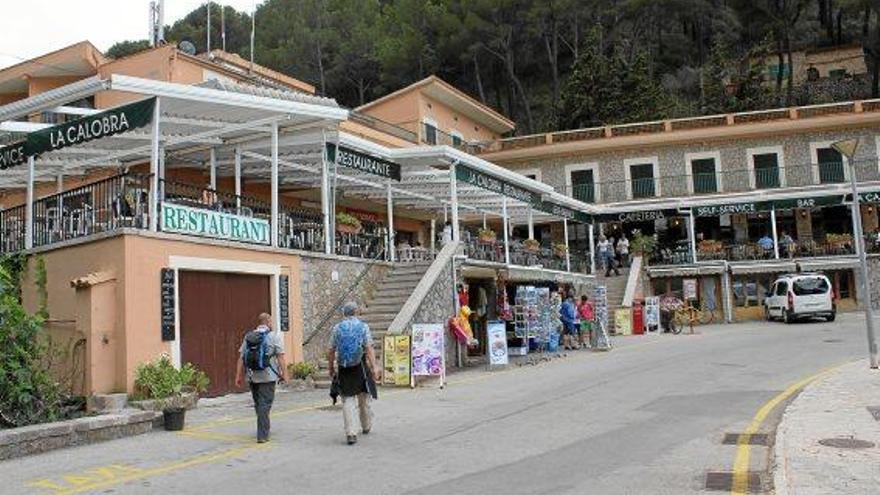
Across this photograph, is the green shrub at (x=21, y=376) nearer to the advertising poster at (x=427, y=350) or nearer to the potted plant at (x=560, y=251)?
the advertising poster at (x=427, y=350)

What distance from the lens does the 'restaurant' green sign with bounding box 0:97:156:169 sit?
45.3ft

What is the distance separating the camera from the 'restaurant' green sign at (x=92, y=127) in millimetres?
13820

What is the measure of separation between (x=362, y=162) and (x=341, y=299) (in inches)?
142

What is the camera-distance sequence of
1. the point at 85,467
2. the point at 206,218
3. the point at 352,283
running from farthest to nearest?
the point at 352,283
the point at 206,218
the point at 85,467

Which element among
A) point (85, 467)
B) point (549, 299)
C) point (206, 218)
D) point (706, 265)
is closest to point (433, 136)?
point (706, 265)

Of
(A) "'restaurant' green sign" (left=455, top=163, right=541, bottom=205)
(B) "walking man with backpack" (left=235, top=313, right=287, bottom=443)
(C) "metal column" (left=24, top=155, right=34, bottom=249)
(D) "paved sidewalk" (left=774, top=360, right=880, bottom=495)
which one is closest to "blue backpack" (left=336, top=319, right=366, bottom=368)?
(B) "walking man with backpack" (left=235, top=313, right=287, bottom=443)

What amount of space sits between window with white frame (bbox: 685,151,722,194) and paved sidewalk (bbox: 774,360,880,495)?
27.8 m

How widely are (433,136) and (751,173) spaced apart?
16.0 meters

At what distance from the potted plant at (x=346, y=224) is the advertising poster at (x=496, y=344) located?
4338 millimetres

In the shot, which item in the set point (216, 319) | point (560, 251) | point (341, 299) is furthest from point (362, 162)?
point (560, 251)

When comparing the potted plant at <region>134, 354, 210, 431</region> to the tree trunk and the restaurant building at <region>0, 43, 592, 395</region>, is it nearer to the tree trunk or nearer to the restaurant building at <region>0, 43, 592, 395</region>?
the restaurant building at <region>0, 43, 592, 395</region>

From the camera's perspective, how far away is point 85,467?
862 centimetres

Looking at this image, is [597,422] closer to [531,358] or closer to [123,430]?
[123,430]

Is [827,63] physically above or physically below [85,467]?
above
